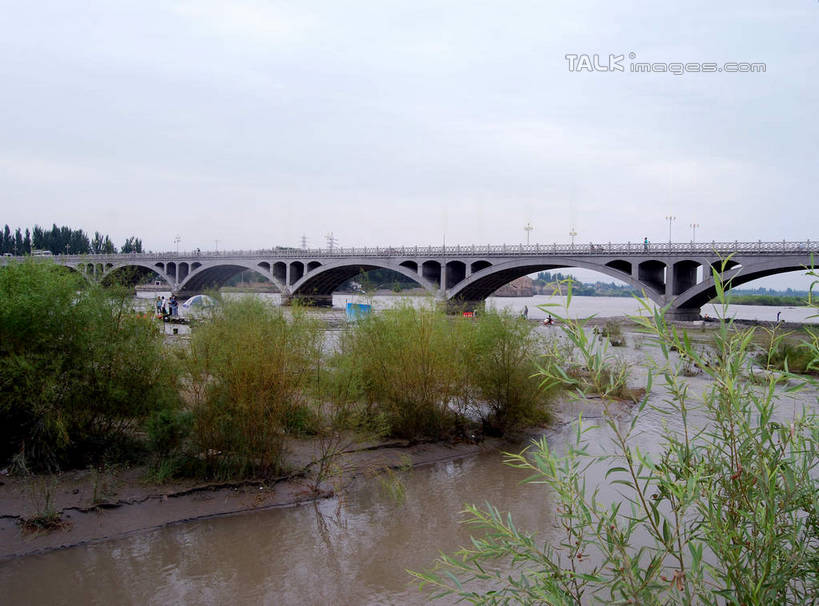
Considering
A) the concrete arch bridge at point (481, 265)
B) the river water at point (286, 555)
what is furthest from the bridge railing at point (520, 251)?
the river water at point (286, 555)

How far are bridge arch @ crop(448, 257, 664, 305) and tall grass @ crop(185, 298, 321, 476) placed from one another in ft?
127

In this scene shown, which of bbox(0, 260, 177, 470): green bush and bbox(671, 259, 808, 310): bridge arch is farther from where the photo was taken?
bbox(671, 259, 808, 310): bridge arch

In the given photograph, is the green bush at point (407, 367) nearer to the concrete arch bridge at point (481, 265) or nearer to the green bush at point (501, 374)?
the green bush at point (501, 374)

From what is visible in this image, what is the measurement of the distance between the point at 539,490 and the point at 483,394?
3552 millimetres

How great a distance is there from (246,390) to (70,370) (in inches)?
116

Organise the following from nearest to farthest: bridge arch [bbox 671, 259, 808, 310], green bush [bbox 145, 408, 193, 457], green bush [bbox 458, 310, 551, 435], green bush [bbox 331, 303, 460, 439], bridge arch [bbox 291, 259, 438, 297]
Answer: green bush [bbox 145, 408, 193, 457] → green bush [bbox 331, 303, 460, 439] → green bush [bbox 458, 310, 551, 435] → bridge arch [bbox 671, 259, 808, 310] → bridge arch [bbox 291, 259, 438, 297]

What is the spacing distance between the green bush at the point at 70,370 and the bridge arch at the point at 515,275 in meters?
40.4

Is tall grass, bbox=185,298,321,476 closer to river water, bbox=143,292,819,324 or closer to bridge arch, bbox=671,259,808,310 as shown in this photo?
river water, bbox=143,292,819,324

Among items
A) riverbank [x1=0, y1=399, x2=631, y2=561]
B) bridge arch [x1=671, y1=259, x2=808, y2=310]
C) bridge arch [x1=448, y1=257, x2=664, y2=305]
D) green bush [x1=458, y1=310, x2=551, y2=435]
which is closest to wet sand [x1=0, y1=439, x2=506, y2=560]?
riverbank [x1=0, y1=399, x2=631, y2=561]

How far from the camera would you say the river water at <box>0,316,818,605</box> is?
805 centimetres

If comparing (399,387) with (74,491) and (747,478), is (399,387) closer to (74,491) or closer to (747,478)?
(74,491)

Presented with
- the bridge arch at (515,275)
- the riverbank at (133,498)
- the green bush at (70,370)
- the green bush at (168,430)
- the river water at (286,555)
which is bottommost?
the river water at (286,555)

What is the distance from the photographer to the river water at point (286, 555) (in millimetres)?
8055

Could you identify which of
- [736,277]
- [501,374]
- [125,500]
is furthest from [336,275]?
[125,500]
